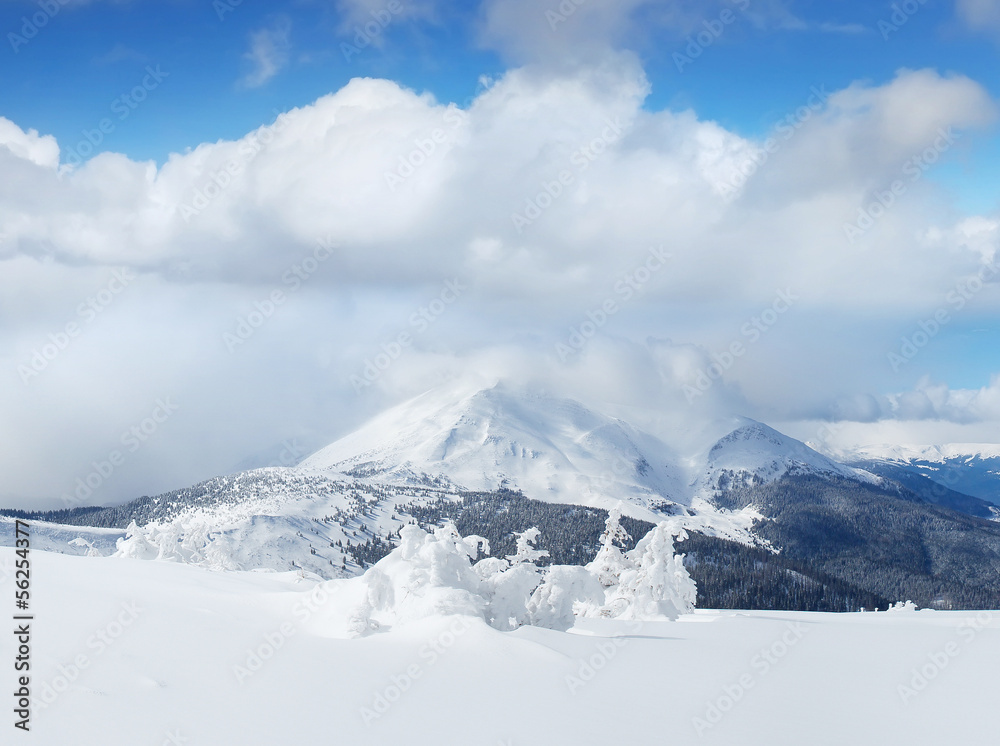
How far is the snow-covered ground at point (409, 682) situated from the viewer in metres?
14.0

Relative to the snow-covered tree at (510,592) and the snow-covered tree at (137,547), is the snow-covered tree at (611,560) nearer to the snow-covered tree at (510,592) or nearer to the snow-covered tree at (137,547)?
the snow-covered tree at (510,592)

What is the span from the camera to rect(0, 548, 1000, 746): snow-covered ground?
14.0m

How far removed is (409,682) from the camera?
18109 mm

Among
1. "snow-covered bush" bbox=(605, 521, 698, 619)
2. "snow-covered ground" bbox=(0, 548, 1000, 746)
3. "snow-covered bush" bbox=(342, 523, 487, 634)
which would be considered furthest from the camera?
"snow-covered bush" bbox=(605, 521, 698, 619)

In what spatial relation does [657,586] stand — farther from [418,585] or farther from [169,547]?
[169,547]

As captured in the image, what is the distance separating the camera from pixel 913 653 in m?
29.7

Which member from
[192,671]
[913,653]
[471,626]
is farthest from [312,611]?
[913,653]

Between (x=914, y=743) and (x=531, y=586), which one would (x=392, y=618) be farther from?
(x=914, y=743)

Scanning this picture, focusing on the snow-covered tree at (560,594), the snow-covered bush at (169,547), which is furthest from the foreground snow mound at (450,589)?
the snow-covered bush at (169,547)

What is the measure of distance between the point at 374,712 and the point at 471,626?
673 cm

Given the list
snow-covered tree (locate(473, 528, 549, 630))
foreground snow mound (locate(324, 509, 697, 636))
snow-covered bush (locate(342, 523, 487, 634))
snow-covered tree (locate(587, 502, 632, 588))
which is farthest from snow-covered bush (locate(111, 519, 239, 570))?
snow-covered tree (locate(473, 528, 549, 630))

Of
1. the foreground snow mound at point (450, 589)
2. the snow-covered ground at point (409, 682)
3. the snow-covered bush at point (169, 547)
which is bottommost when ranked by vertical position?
the snow-covered ground at point (409, 682)

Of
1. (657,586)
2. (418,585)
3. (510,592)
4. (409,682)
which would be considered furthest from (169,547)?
(409,682)

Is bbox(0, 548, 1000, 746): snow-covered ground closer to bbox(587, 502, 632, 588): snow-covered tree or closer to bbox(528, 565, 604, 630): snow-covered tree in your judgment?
bbox(528, 565, 604, 630): snow-covered tree
